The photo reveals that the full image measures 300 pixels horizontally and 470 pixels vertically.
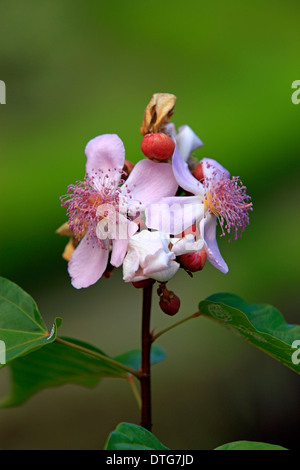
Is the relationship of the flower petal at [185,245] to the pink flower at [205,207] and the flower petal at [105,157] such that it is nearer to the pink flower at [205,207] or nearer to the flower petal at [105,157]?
the pink flower at [205,207]

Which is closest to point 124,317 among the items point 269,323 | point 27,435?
point 27,435

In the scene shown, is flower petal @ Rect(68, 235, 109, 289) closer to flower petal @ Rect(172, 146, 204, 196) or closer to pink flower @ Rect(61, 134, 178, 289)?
pink flower @ Rect(61, 134, 178, 289)

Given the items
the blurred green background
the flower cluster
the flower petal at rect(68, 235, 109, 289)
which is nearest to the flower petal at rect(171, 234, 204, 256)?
the flower cluster

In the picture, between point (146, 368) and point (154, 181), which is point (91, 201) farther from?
point (146, 368)

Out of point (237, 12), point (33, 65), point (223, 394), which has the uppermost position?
point (237, 12)

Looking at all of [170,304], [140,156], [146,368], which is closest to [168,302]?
Result: [170,304]

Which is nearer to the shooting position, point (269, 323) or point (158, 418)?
point (269, 323)
